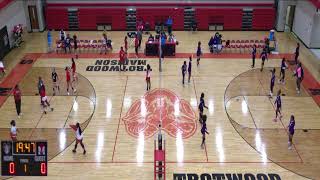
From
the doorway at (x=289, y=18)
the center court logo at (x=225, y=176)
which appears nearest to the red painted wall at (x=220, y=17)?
the doorway at (x=289, y=18)

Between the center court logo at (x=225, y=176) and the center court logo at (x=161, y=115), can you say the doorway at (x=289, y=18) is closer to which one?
the center court logo at (x=161, y=115)

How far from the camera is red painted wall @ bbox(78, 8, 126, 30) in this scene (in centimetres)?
3838

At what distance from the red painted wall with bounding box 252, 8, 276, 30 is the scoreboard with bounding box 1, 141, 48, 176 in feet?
91.9

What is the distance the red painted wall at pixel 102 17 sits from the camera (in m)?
38.4

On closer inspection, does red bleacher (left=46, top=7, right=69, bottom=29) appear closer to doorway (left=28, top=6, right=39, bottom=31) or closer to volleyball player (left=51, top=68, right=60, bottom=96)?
doorway (left=28, top=6, right=39, bottom=31)

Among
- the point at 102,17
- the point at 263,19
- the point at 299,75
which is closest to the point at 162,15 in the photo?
the point at 102,17

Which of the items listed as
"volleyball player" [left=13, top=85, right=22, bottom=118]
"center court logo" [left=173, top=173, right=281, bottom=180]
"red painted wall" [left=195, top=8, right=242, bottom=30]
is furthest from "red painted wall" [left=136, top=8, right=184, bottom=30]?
"center court logo" [left=173, top=173, right=281, bottom=180]

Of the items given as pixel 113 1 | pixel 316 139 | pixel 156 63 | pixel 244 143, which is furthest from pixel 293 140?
pixel 113 1

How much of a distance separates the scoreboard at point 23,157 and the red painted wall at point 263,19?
28.0 m

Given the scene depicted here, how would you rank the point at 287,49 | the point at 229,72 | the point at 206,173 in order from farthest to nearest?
1. the point at 287,49
2. the point at 229,72
3. the point at 206,173

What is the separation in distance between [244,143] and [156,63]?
1159cm

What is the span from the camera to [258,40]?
35844mm

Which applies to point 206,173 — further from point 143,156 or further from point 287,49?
point 287,49

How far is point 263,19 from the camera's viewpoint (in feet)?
126
